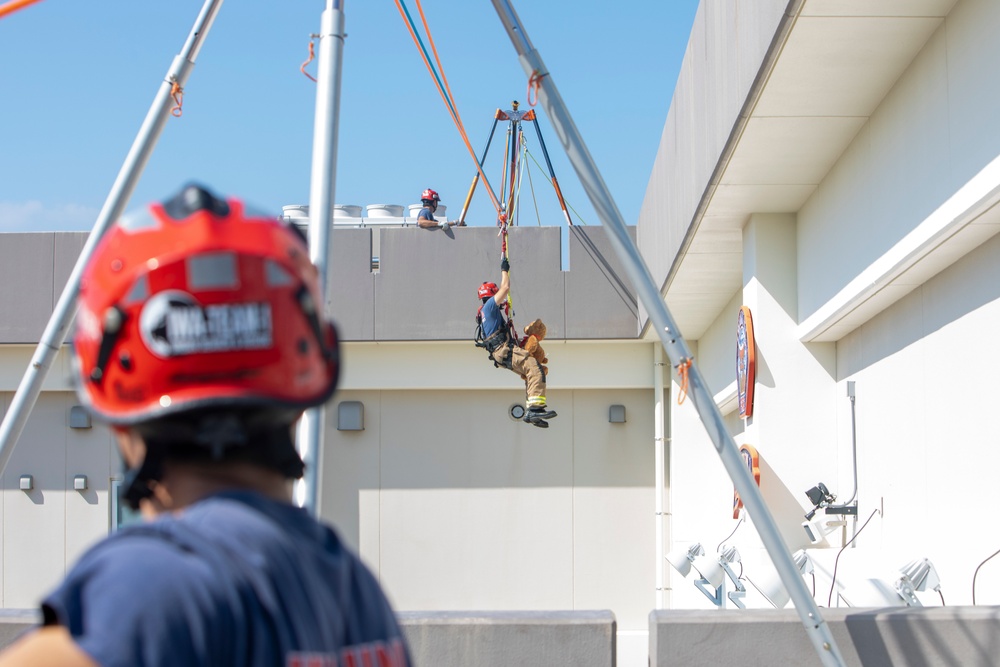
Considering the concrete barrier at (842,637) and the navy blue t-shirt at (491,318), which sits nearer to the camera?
the concrete barrier at (842,637)

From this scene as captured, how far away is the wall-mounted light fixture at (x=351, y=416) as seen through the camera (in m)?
→ 16.4

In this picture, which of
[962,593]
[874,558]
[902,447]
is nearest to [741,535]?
[874,558]

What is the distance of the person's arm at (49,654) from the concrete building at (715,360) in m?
4.39

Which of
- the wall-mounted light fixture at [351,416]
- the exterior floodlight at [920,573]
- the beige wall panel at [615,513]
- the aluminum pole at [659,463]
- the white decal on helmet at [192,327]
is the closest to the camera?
the white decal on helmet at [192,327]

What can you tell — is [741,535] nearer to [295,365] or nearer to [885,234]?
[885,234]

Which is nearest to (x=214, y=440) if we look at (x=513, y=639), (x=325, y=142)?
(x=325, y=142)

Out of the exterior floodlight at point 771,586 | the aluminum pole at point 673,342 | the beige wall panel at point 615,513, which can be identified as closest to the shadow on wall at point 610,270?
the beige wall panel at point 615,513

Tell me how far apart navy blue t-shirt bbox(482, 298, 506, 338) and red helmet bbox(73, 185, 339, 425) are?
389 inches

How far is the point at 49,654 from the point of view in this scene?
1.07 m

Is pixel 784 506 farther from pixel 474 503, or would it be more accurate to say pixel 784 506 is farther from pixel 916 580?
pixel 474 503

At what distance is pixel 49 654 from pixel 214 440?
0.30 meters

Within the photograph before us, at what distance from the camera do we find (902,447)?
7594 millimetres

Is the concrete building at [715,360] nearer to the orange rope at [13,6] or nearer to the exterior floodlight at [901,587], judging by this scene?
the exterior floodlight at [901,587]

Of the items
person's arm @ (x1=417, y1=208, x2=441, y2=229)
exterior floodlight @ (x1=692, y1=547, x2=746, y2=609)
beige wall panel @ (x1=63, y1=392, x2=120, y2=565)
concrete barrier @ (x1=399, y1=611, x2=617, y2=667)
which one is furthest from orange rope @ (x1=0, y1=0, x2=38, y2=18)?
beige wall panel @ (x1=63, y1=392, x2=120, y2=565)
